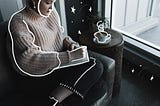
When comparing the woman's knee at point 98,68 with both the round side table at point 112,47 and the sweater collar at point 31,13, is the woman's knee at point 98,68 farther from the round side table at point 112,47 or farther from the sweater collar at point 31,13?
the sweater collar at point 31,13

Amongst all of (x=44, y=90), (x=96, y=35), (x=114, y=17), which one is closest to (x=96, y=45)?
(x=96, y=35)

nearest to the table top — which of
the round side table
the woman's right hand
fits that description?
the round side table

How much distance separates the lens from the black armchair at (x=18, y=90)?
112 centimetres

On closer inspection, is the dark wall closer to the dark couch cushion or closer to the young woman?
the young woman

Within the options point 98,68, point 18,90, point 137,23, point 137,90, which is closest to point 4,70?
point 18,90

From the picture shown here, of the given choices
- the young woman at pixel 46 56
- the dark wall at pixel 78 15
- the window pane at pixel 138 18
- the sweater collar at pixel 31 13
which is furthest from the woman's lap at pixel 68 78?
the window pane at pixel 138 18

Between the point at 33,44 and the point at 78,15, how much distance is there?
0.97 metres

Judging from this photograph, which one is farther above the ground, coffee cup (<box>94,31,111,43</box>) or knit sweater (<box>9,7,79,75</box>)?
knit sweater (<box>9,7,79,75</box>)

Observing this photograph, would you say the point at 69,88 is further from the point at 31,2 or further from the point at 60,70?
the point at 31,2

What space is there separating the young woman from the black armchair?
0.20 feet

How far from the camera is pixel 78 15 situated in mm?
1924

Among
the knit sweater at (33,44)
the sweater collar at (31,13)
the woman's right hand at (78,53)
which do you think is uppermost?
the sweater collar at (31,13)

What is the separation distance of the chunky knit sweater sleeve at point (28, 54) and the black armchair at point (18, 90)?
15 cm

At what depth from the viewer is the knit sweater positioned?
1.01m
